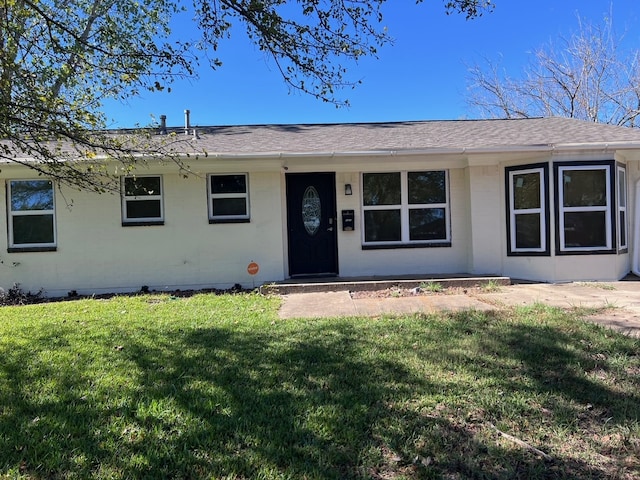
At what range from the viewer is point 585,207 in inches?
312

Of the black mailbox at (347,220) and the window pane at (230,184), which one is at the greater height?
the window pane at (230,184)

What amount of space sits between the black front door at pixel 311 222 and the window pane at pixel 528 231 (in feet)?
12.1

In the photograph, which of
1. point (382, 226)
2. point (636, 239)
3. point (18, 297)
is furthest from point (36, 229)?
point (636, 239)

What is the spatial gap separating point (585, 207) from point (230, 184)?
6831 mm

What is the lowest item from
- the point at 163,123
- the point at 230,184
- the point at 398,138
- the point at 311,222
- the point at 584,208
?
the point at 311,222

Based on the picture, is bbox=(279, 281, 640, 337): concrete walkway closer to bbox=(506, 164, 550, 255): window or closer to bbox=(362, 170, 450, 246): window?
bbox=(506, 164, 550, 255): window

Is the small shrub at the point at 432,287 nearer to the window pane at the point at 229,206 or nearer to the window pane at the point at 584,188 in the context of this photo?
the window pane at the point at 584,188

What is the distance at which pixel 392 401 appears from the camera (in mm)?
3082

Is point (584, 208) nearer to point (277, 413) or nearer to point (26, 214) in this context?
point (277, 413)

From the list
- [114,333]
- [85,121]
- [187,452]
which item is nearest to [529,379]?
[187,452]

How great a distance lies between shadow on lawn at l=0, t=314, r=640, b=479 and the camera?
2.38m

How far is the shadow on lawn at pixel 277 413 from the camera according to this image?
7.80 ft

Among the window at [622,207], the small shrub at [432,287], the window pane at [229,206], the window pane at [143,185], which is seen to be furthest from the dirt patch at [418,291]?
the window pane at [143,185]

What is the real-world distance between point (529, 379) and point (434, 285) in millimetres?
4209
